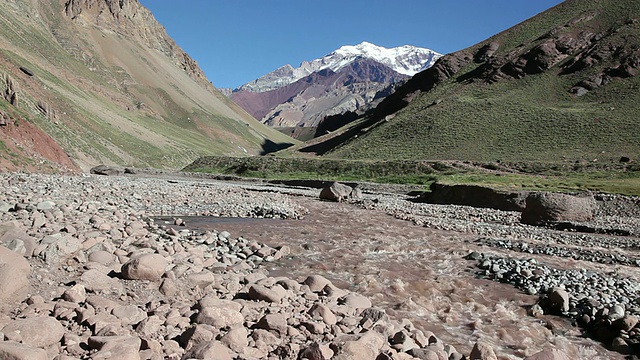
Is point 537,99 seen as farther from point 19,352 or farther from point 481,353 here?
point 19,352

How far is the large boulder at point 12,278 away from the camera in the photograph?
236 inches

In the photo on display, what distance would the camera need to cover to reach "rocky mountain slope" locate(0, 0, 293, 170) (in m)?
43.5

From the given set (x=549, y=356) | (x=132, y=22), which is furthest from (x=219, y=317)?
(x=132, y=22)

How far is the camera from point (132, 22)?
158m

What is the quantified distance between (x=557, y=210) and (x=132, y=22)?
6517 inches

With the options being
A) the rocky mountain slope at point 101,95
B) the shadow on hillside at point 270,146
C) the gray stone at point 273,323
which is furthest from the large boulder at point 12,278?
the shadow on hillside at point 270,146

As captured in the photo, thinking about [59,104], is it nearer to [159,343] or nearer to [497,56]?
[159,343]

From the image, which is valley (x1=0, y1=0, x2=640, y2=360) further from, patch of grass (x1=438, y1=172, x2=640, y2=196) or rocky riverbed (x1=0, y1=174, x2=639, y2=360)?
patch of grass (x1=438, y1=172, x2=640, y2=196)

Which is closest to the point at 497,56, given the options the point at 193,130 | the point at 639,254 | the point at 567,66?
the point at 567,66

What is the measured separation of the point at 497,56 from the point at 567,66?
17289 millimetres

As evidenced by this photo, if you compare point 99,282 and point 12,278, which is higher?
point 12,278

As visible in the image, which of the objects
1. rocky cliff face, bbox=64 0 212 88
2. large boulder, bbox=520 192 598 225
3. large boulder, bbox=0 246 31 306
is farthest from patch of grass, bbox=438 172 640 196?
rocky cliff face, bbox=64 0 212 88

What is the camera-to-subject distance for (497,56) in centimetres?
10550

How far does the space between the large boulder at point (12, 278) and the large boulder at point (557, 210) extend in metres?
24.7
